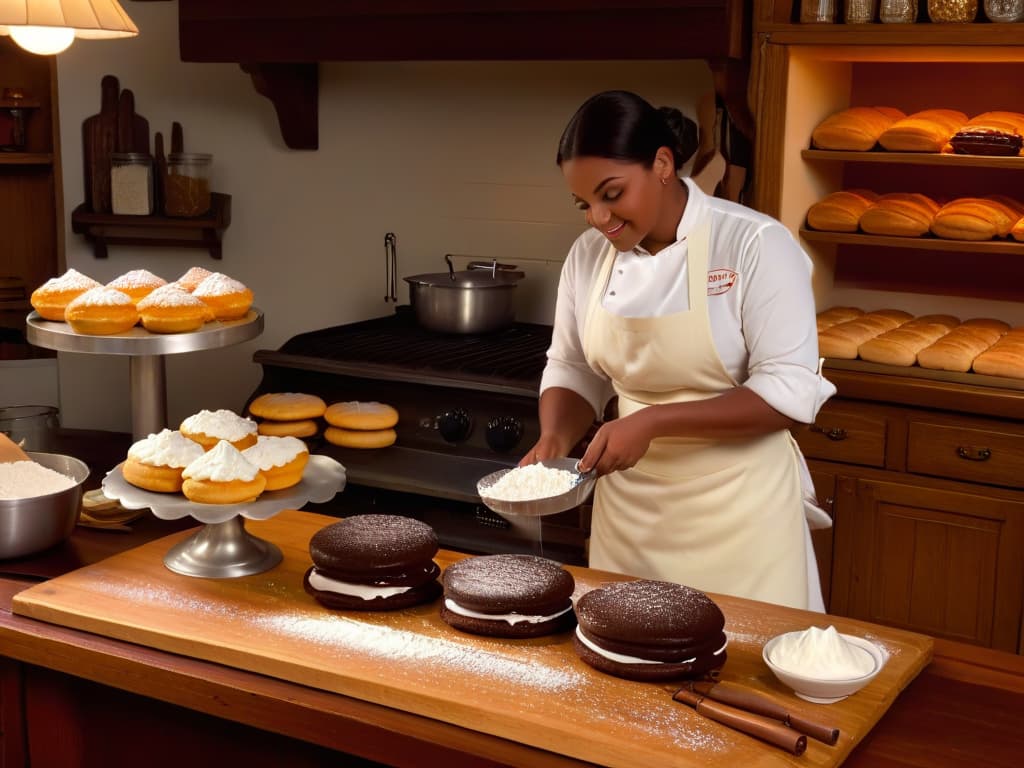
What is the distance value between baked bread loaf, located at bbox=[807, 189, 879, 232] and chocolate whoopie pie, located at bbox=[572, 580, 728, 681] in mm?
2126

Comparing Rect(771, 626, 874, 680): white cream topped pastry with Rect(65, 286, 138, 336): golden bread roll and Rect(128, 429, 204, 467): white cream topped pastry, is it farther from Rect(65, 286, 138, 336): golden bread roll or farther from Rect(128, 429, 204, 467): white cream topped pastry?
Rect(65, 286, 138, 336): golden bread roll

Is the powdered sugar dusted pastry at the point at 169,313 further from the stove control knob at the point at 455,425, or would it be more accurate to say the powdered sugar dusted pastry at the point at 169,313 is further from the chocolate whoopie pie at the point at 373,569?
the stove control knob at the point at 455,425

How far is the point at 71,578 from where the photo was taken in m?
2.06

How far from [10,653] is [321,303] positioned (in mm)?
2814

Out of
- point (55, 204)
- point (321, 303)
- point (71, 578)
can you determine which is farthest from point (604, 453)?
point (55, 204)

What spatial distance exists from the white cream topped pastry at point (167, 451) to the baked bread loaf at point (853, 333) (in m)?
2.06

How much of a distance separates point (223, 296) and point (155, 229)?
2544 mm

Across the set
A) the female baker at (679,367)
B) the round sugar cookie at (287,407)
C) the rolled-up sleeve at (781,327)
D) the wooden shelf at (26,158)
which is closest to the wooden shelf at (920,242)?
the female baker at (679,367)

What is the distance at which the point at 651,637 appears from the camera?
1.63 metres

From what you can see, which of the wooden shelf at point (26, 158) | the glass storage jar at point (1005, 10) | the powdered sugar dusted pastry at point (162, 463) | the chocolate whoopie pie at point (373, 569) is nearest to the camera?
the chocolate whoopie pie at point (373, 569)

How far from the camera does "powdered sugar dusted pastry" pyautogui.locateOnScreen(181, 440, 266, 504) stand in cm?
195

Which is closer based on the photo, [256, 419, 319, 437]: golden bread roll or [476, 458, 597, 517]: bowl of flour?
[476, 458, 597, 517]: bowl of flour

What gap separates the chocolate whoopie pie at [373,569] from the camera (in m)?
1.89

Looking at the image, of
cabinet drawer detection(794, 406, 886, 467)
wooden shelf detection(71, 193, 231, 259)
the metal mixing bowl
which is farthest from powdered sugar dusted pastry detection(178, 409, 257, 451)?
wooden shelf detection(71, 193, 231, 259)
